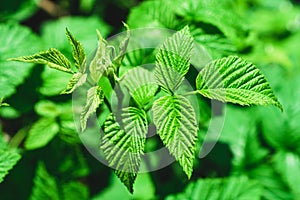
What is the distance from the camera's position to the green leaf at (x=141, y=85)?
120cm

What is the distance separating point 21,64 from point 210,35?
749 millimetres

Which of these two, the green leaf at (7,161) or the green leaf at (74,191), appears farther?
the green leaf at (74,191)

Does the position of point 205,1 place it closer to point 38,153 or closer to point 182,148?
point 182,148

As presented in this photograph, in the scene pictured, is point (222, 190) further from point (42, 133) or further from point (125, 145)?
point (42, 133)

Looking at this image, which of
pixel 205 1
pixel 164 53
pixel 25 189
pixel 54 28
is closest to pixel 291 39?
pixel 205 1

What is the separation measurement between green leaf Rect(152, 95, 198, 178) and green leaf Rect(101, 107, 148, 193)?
0.22 feet

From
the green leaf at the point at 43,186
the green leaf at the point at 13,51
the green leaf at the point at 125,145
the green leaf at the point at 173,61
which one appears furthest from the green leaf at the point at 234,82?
the green leaf at the point at 43,186

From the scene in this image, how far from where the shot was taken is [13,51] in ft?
5.07

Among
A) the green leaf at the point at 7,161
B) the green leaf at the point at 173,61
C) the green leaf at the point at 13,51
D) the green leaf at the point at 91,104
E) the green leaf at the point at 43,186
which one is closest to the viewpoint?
the green leaf at the point at 91,104

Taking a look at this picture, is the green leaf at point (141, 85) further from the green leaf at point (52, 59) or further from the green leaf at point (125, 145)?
the green leaf at point (52, 59)

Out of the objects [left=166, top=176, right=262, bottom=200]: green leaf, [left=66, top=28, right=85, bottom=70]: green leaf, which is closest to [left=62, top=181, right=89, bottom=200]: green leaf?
[left=166, top=176, right=262, bottom=200]: green leaf

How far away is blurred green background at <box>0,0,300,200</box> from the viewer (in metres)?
1.52

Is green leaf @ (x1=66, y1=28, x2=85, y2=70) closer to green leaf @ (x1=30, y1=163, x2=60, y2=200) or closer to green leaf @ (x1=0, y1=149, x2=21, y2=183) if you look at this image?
green leaf @ (x1=0, y1=149, x2=21, y2=183)

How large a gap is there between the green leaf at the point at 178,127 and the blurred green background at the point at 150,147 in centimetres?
41
